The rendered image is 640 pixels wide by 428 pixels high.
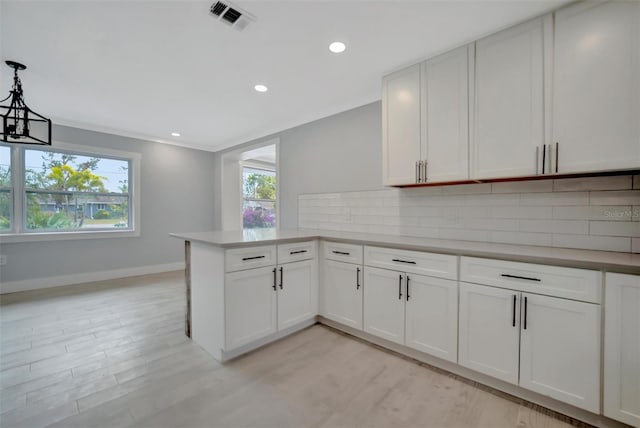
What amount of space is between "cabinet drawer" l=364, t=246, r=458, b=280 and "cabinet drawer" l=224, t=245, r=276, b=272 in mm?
820

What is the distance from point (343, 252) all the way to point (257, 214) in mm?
4209

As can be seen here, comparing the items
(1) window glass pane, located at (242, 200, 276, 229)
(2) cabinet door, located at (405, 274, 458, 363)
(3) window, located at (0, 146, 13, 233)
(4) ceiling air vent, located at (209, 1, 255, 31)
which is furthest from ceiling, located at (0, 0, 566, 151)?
(1) window glass pane, located at (242, 200, 276, 229)

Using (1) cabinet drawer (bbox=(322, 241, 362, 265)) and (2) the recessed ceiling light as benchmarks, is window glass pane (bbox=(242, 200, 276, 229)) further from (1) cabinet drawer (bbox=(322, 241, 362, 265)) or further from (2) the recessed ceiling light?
(2) the recessed ceiling light

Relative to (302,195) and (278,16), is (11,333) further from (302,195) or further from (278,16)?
(278,16)

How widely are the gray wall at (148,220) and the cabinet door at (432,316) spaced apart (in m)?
4.52

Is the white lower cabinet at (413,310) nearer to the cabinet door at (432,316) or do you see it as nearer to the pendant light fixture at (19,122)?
the cabinet door at (432,316)

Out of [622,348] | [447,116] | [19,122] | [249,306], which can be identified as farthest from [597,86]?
[19,122]

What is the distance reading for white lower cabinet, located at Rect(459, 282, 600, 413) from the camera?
1439mm

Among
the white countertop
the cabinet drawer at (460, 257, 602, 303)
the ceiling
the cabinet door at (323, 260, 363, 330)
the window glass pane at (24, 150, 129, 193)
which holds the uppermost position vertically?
the ceiling

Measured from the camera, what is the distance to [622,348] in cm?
135

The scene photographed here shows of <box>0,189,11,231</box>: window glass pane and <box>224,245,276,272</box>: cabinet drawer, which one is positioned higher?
<box>0,189,11,231</box>: window glass pane

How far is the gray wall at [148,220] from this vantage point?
3.84 m

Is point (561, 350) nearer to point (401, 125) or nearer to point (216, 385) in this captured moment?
point (401, 125)

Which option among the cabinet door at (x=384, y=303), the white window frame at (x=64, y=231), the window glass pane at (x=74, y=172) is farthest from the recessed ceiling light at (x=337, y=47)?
the window glass pane at (x=74, y=172)
